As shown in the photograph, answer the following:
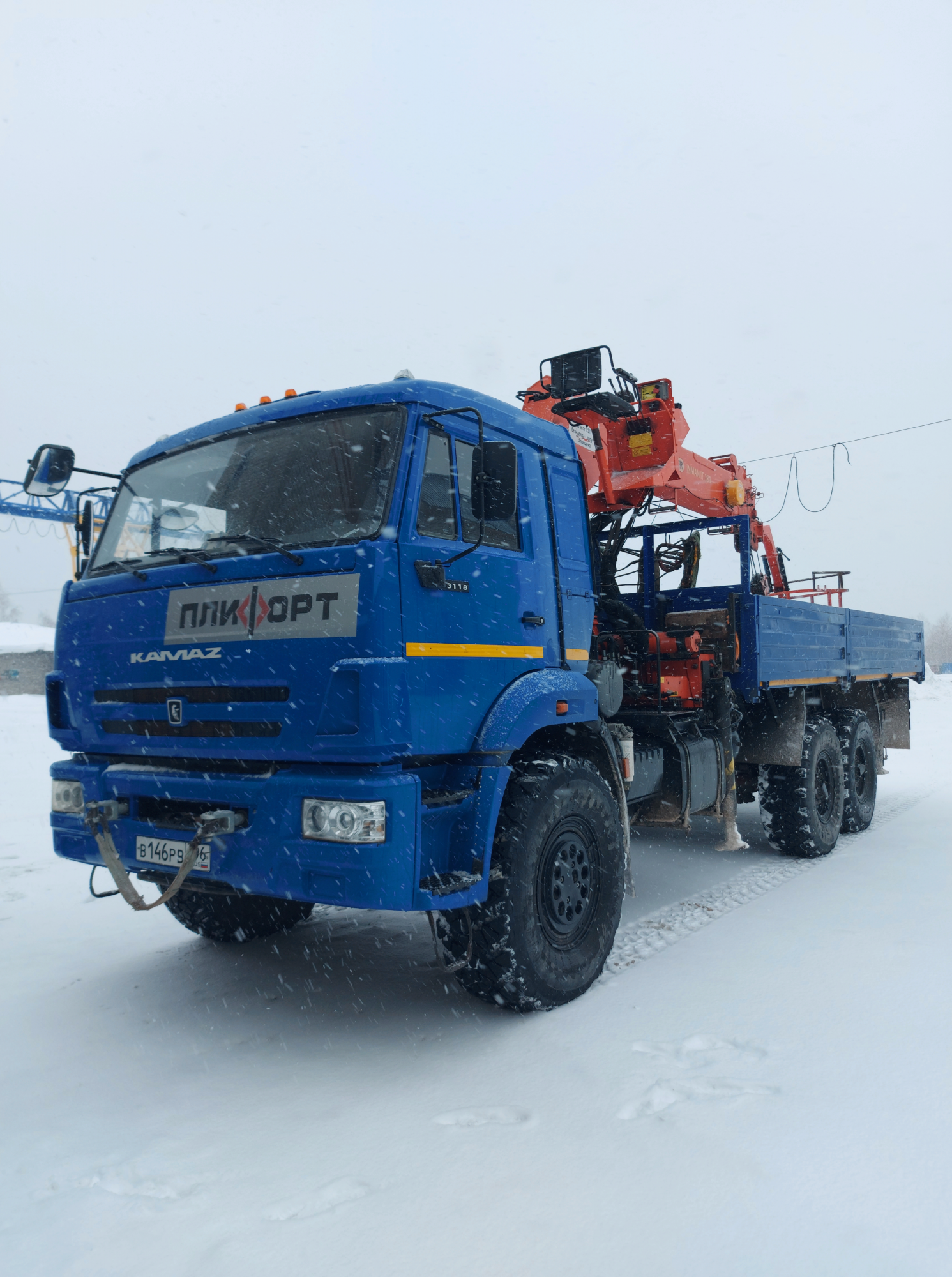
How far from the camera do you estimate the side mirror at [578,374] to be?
5301mm


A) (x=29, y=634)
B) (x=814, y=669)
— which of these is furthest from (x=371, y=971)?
(x=29, y=634)

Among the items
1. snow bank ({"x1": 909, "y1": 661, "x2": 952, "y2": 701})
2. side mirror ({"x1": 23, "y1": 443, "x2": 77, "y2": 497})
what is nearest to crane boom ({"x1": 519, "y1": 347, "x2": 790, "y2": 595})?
side mirror ({"x1": 23, "y1": 443, "x2": 77, "y2": 497})

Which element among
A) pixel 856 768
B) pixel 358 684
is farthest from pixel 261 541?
pixel 856 768

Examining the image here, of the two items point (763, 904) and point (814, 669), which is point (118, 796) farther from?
point (814, 669)

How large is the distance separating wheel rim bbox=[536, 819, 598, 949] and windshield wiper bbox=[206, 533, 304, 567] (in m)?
1.61

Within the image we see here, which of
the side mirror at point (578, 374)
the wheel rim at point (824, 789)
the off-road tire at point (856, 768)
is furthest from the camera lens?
the off-road tire at point (856, 768)

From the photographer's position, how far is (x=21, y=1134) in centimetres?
286

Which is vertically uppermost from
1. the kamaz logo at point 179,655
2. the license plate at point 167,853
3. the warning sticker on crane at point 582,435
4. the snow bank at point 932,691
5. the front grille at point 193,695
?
the warning sticker on crane at point 582,435

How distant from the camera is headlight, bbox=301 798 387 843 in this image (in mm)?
3055

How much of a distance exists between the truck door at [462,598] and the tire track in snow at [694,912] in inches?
65.5

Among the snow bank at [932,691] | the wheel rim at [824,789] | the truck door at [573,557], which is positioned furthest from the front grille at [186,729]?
the snow bank at [932,691]

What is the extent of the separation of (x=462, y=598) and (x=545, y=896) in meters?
1.34

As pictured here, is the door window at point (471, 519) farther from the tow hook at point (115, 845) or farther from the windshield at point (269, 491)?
the tow hook at point (115, 845)

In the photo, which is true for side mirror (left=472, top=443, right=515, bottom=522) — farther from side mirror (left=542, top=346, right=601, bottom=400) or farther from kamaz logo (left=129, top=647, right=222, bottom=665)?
side mirror (left=542, top=346, right=601, bottom=400)
